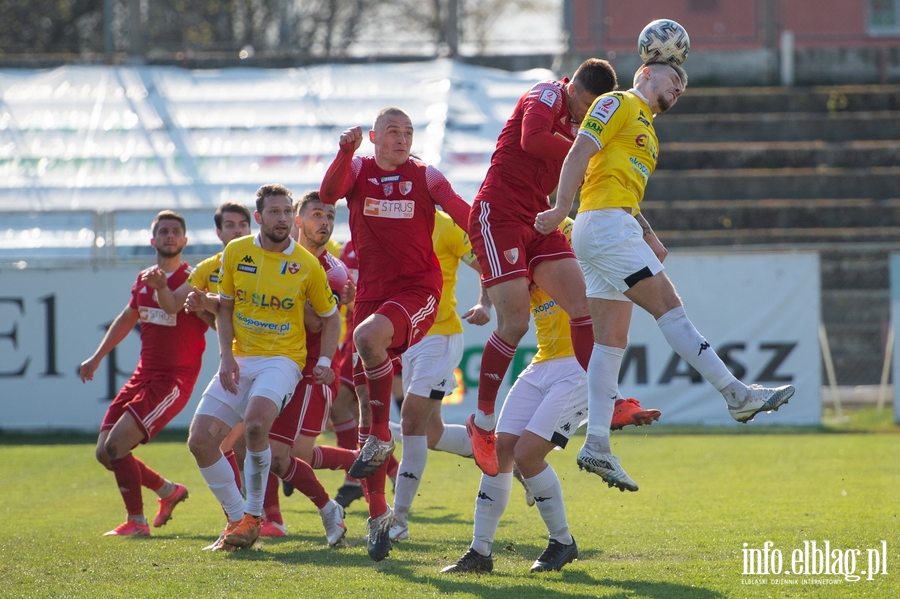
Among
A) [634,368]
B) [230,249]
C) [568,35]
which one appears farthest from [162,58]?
[230,249]

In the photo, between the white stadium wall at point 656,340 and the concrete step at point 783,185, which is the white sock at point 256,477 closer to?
the white stadium wall at point 656,340

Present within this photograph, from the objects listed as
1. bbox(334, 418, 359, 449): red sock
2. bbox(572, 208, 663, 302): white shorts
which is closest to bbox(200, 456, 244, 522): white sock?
bbox(334, 418, 359, 449): red sock

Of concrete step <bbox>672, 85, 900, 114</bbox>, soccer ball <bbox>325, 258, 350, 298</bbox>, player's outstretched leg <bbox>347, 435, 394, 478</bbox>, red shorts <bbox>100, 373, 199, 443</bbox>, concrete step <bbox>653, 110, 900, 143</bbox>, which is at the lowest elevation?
player's outstretched leg <bbox>347, 435, 394, 478</bbox>

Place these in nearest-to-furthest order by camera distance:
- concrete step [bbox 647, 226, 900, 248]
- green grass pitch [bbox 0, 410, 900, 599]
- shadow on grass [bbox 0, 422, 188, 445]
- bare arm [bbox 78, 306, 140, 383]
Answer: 1. green grass pitch [bbox 0, 410, 900, 599]
2. bare arm [bbox 78, 306, 140, 383]
3. shadow on grass [bbox 0, 422, 188, 445]
4. concrete step [bbox 647, 226, 900, 248]

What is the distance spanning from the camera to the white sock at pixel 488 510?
18.7 feet

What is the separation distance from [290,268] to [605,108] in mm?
2329

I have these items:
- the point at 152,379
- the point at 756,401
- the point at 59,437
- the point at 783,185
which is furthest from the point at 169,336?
the point at 783,185

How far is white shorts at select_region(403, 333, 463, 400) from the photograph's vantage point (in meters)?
7.18

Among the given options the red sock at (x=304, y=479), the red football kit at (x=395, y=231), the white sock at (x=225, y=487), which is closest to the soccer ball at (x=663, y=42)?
the red football kit at (x=395, y=231)

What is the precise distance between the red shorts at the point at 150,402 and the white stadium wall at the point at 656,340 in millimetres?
5981

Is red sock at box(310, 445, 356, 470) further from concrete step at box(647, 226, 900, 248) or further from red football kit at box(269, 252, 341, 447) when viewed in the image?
concrete step at box(647, 226, 900, 248)

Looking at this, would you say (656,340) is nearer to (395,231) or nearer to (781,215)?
(781,215)

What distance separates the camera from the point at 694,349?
17.8ft

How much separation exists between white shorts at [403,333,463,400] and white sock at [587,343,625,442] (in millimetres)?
1768
